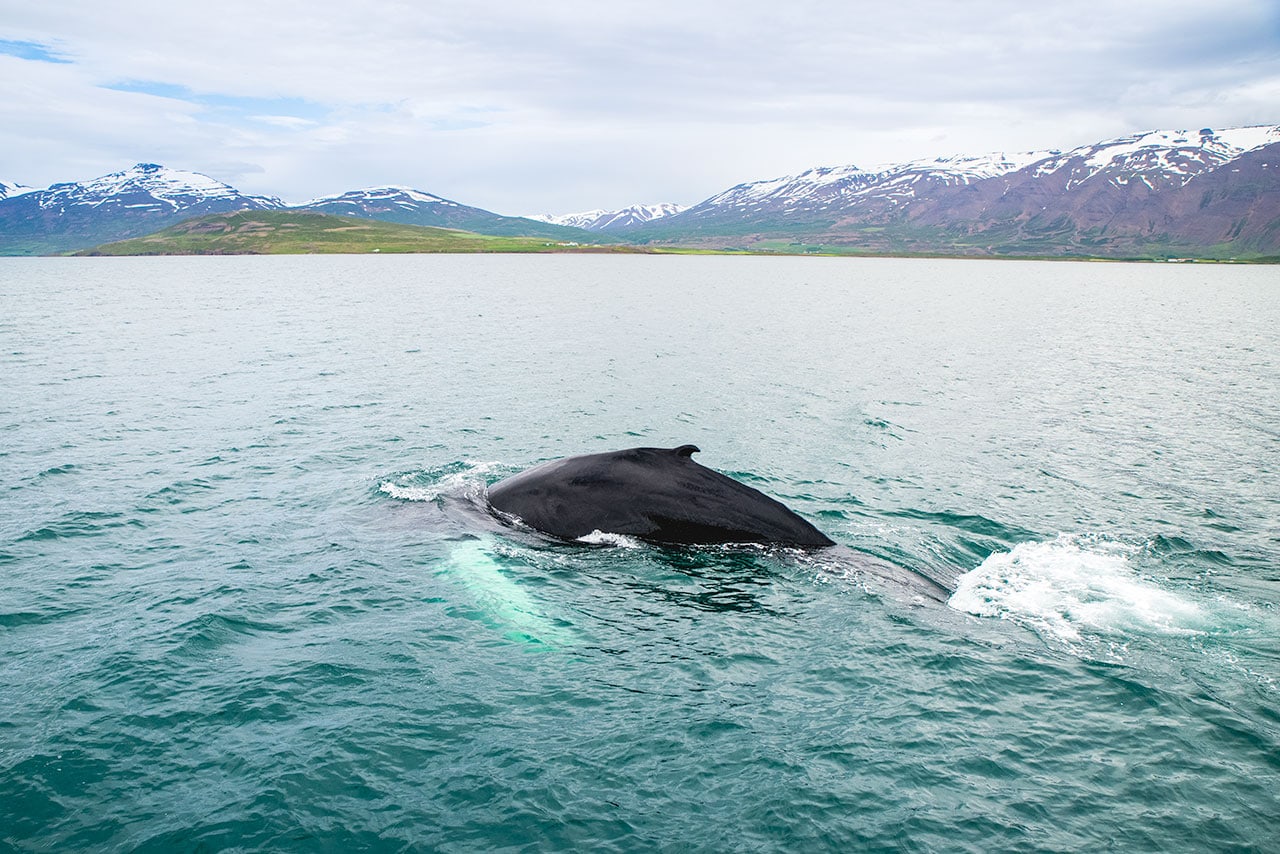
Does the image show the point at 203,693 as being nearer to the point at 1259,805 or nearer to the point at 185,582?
the point at 185,582

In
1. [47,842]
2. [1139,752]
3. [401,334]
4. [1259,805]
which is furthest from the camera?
[401,334]

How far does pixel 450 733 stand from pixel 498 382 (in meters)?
32.9

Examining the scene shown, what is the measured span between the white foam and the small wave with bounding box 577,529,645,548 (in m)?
7.14

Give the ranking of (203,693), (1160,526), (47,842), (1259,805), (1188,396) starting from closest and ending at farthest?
(47,842) < (1259,805) < (203,693) < (1160,526) < (1188,396)

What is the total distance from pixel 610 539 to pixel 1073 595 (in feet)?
34.3

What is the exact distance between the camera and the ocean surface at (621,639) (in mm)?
10359

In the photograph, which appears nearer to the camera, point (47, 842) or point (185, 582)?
point (47, 842)

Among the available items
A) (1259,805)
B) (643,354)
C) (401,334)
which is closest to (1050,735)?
(1259,805)

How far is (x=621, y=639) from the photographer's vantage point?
48.5ft

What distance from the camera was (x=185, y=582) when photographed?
1703cm

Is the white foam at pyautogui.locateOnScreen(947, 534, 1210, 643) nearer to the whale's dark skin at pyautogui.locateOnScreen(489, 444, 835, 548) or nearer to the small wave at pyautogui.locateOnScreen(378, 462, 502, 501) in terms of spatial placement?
the whale's dark skin at pyautogui.locateOnScreen(489, 444, 835, 548)

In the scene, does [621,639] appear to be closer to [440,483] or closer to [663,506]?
[663,506]

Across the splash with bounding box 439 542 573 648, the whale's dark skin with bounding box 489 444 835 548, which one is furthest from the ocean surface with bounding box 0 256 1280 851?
the whale's dark skin with bounding box 489 444 835 548

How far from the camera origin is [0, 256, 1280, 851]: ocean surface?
34.0 ft
